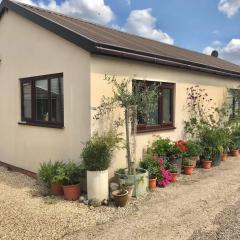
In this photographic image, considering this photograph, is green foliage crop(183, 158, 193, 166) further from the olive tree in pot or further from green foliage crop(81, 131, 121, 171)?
green foliage crop(81, 131, 121, 171)

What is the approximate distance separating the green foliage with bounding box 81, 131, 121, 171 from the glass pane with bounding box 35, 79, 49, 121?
219cm

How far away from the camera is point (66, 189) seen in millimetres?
6715

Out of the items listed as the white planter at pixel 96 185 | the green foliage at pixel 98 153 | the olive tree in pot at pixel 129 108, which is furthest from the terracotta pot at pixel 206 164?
the white planter at pixel 96 185

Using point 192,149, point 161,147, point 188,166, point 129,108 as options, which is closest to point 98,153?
point 129,108

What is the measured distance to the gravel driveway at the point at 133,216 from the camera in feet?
16.8

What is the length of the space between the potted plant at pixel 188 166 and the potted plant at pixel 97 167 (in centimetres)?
318

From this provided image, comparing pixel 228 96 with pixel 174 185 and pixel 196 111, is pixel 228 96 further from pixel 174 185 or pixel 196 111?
pixel 174 185

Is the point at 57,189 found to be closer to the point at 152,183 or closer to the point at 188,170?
the point at 152,183

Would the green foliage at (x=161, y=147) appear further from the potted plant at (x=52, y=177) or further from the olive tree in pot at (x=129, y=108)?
the potted plant at (x=52, y=177)

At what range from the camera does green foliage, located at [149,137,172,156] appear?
843 cm

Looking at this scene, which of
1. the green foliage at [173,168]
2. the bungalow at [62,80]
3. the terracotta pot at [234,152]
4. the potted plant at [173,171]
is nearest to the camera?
the bungalow at [62,80]

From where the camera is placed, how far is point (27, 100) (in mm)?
9164

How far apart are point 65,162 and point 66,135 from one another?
0.67 metres

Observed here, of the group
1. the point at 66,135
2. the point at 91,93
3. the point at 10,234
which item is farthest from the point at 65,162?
the point at 10,234
